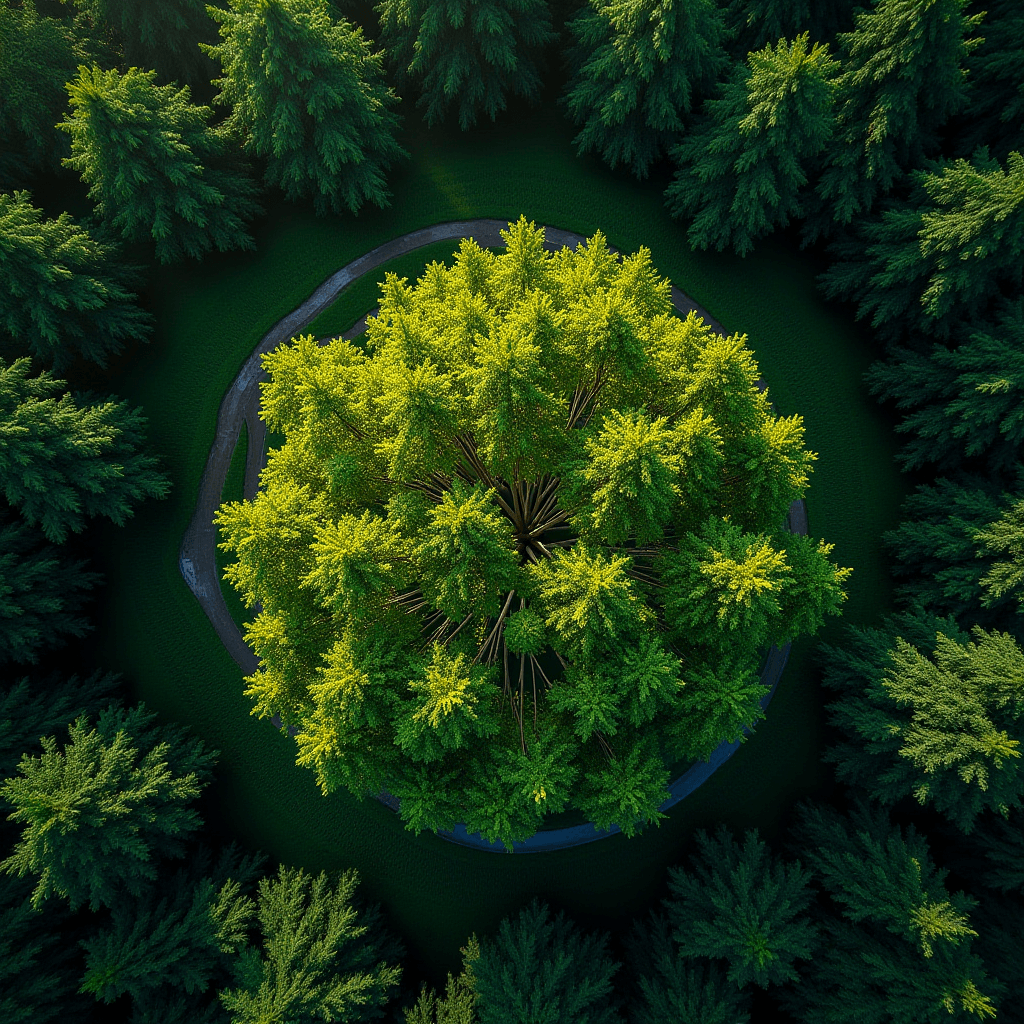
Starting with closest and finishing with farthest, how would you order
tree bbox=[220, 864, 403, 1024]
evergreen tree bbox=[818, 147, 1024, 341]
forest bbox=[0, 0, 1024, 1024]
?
forest bbox=[0, 0, 1024, 1024], tree bbox=[220, 864, 403, 1024], evergreen tree bbox=[818, 147, 1024, 341]

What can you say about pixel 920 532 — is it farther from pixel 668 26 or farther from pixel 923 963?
pixel 668 26

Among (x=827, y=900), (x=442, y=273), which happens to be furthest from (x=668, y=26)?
(x=827, y=900)

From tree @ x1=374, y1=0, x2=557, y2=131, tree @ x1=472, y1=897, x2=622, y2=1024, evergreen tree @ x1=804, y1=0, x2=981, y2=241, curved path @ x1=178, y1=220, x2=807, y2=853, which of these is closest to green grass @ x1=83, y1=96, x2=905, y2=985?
curved path @ x1=178, y1=220, x2=807, y2=853

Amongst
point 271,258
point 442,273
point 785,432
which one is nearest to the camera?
point 785,432

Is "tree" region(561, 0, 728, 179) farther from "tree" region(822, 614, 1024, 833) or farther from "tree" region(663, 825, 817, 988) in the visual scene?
"tree" region(663, 825, 817, 988)

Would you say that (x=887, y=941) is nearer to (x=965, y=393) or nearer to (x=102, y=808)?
(x=965, y=393)
